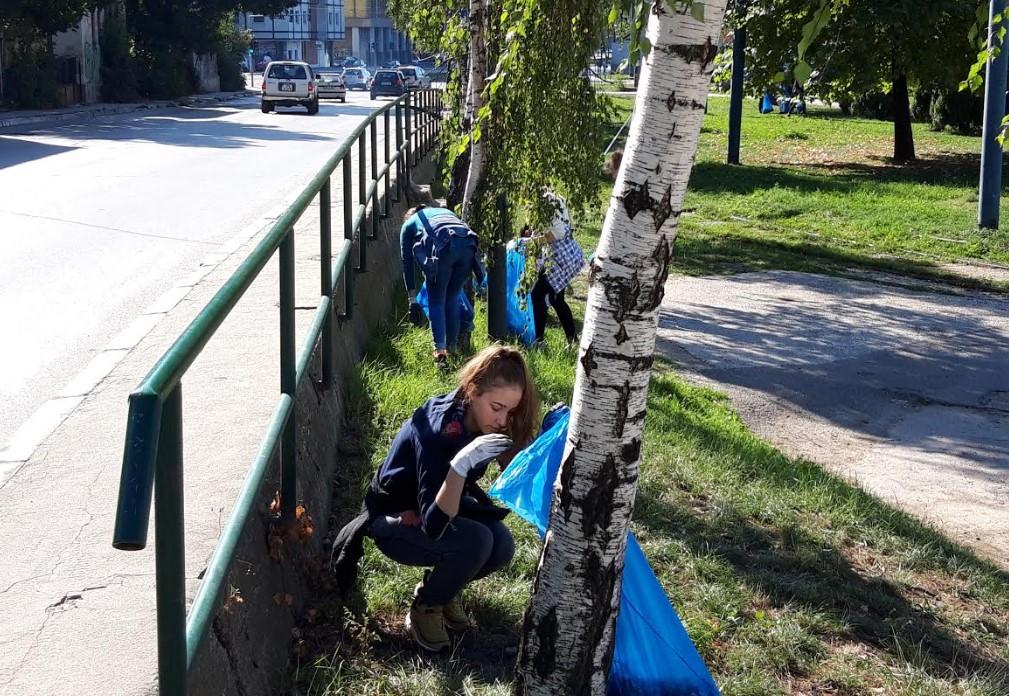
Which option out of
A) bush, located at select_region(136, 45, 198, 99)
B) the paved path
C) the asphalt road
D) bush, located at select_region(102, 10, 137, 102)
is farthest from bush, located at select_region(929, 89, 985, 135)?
bush, located at select_region(136, 45, 198, 99)

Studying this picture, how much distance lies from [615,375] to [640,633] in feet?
3.04

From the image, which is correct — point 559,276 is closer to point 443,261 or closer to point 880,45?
point 443,261

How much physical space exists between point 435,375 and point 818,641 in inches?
129

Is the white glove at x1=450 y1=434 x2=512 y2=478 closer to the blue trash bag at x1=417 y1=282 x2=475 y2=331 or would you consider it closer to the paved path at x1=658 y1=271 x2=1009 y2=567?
the paved path at x1=658 y1=271 x2=1009 y2=567

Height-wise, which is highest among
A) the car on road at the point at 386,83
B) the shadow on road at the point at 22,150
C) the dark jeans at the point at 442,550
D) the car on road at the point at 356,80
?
the car on road at the point at 356,80

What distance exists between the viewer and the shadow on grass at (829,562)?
15.3ft

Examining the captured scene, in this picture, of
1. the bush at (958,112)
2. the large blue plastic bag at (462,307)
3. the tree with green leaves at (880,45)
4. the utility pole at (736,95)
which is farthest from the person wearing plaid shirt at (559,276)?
the bush at (958,112)

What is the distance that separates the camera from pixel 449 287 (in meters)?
7.95

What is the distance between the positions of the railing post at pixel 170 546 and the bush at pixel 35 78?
34985mm

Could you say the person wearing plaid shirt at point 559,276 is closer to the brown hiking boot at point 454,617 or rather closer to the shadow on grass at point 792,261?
the brown hiking boot at point 454,617

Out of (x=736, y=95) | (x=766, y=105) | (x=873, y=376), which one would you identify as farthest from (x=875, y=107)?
(x=873, y=376)

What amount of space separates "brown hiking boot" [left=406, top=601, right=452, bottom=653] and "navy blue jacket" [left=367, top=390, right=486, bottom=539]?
265 millimetres

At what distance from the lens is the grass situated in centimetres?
416

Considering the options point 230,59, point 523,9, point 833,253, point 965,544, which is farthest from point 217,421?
point 230,59
